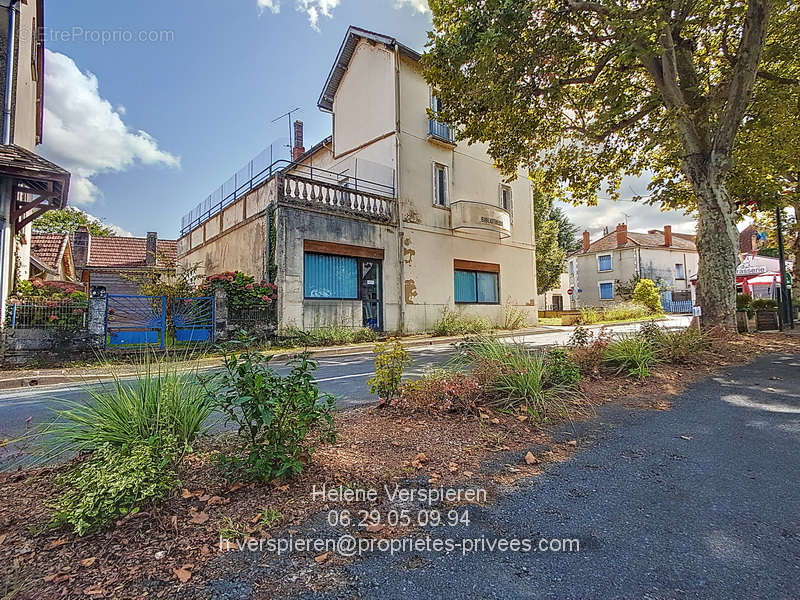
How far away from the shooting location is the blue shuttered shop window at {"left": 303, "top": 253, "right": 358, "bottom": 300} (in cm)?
1270

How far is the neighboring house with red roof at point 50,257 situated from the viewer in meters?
15.8

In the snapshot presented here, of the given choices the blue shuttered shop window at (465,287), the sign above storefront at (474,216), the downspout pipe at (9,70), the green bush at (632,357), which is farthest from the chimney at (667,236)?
the downspout pipe at (9,70)

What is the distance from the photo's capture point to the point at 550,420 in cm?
380

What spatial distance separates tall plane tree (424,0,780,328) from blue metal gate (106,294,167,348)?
351 inches

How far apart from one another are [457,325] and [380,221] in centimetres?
487

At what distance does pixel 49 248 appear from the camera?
1892 centimetres

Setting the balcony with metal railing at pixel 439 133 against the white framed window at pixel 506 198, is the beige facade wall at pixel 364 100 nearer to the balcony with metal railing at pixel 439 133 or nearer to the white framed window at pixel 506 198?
the balcony with metal railing at pixel 439 133

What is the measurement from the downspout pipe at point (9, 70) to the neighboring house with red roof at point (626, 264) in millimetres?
39655

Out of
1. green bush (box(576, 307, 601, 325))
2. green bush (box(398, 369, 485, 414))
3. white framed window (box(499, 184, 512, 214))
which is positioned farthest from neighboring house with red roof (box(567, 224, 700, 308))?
green bush (box(398, 369, 485, 414))

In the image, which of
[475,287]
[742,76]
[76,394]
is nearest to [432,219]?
[475,287]

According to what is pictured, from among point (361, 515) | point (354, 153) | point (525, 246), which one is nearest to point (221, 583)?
point (361, 515)

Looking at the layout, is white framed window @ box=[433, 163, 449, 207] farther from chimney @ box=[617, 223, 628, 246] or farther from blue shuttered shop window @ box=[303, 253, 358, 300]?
chimney @ box=[617, 223, 628, 246]

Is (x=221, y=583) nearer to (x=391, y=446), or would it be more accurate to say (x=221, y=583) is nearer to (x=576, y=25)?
(x=391, y=446)

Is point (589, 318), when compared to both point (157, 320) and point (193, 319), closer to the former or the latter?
point (193, 319)
